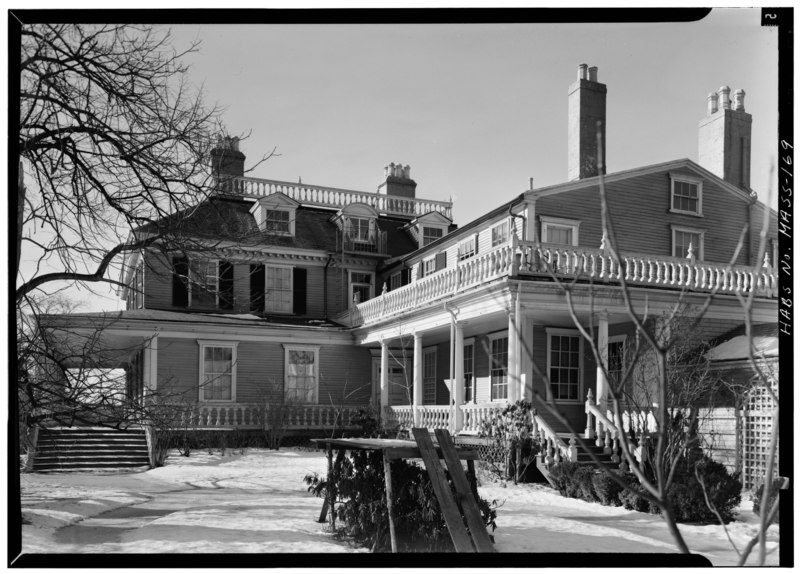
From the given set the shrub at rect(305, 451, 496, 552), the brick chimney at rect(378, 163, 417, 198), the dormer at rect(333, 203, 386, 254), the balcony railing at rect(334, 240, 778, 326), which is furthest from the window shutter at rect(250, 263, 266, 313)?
the shrub at rect(305, 451, 496, 552)

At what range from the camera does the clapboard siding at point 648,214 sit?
58.3 feet

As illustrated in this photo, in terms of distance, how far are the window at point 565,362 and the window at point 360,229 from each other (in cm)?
819

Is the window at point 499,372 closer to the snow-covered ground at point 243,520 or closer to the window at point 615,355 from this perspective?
the window at point 615,355

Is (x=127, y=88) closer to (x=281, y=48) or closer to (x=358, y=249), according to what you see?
(x=281, y=48)

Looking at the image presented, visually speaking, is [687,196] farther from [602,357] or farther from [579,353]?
[602,357]

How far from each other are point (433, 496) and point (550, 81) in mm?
4740

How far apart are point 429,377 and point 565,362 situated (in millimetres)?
4822

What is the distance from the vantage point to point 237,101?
28.8 ft

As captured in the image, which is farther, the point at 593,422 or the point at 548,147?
the point at 593,422

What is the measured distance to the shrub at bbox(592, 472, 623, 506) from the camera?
10.7 m

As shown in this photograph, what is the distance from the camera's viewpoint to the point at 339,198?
934 inches

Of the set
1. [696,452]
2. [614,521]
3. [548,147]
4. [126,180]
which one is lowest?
[614,521]

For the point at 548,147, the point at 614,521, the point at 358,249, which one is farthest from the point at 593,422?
the point at 358,249

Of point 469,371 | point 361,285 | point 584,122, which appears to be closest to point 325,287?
point 361,285
